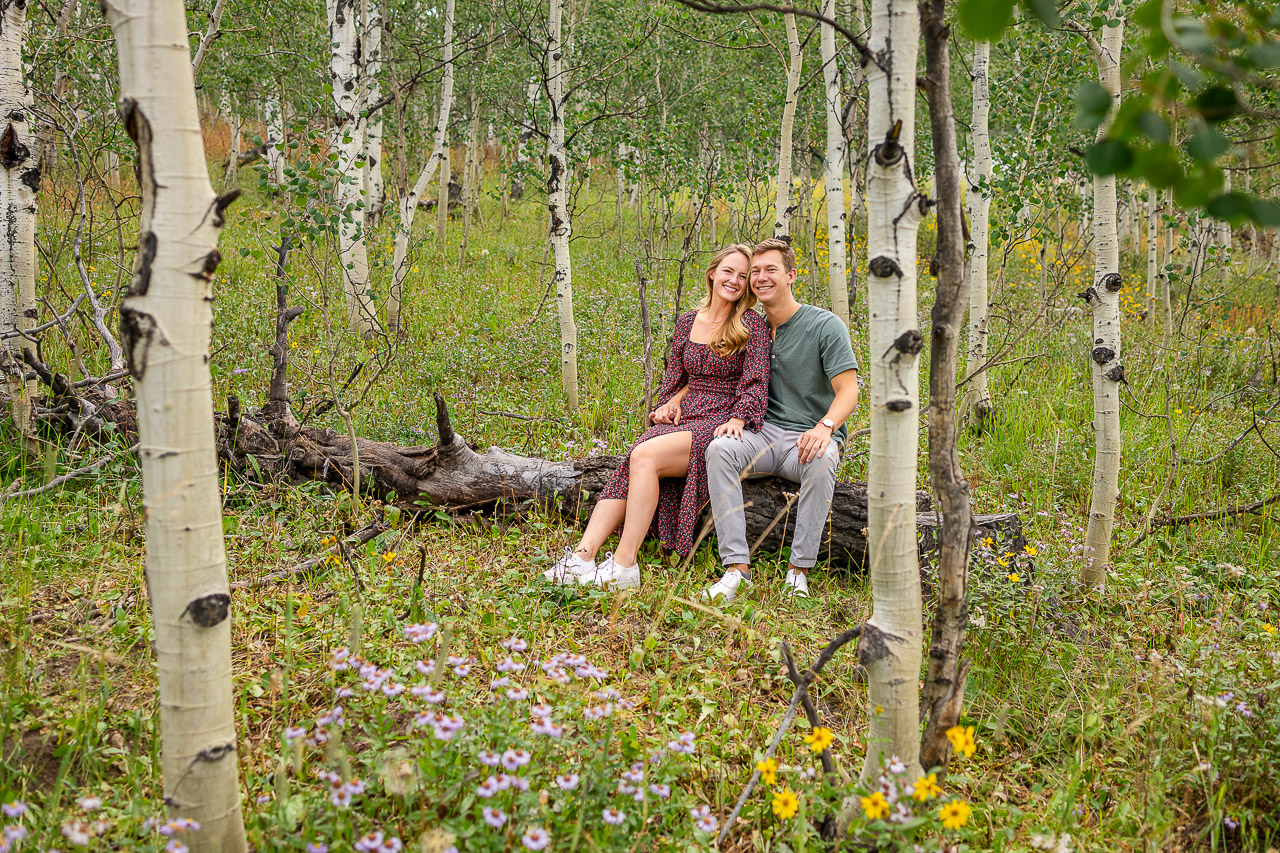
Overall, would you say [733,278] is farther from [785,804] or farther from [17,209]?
[17,209]

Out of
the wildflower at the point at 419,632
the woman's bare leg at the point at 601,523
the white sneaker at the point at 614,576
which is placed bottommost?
the white sneaker at the point at 614,576

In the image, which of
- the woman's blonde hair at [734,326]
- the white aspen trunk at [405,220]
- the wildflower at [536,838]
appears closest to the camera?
the wildflower at [536,838]

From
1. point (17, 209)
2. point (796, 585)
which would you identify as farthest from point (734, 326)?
point (17, 209)

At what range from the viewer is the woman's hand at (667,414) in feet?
12.8

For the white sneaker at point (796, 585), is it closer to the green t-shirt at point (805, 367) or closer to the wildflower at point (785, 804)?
the green t-shirt at point (805, 367)

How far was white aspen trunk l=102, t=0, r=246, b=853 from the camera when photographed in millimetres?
1414

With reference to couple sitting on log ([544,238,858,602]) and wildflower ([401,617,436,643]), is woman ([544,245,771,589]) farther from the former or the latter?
wildflower ([401,617,436,643])

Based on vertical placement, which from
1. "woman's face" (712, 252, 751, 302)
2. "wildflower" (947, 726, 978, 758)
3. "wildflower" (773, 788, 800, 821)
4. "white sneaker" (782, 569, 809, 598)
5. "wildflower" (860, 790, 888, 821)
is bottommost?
"white sneaker" (782, 569, 809, 598)

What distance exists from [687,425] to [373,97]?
5.77m

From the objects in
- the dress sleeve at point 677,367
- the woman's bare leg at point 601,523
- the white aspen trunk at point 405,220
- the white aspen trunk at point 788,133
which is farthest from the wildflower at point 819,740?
the white aspen trunk at point 405,220

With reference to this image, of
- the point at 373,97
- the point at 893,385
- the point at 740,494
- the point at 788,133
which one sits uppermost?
the point at 373,97

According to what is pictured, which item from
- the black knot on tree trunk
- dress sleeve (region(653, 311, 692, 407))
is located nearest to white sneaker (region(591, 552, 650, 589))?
dress sleeve (region(653, 311, 692, 407))

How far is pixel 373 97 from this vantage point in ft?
24.9

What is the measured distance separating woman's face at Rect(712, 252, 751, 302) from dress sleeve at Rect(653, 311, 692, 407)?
0.97 ft
